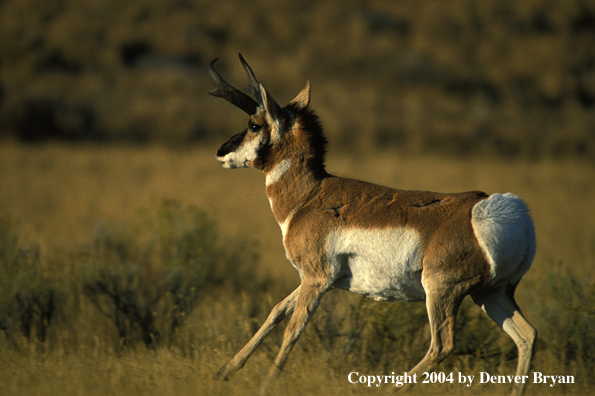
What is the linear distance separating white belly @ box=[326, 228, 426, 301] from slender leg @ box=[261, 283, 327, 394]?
0.84 ft

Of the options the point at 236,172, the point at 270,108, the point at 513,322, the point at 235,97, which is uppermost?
the point at 235,97

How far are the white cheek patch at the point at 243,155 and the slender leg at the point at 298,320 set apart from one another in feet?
4.17

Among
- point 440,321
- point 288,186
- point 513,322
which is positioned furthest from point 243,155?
point 513,322

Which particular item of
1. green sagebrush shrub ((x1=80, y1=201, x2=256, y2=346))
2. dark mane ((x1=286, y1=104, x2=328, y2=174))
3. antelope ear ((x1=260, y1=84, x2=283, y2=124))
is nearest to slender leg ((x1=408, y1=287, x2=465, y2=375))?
dark mane ((x1=286, y1=104, x2=328, y2=174))

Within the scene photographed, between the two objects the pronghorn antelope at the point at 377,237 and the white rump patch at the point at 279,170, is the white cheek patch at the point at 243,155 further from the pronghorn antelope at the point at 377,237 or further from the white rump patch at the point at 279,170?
the white rump patch at the point at 279,170

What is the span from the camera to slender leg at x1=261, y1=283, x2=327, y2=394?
479 cm

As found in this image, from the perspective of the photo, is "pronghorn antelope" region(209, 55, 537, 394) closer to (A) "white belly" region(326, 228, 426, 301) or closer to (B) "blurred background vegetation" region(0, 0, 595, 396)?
(A) "white belly" region(326, 228, 426, 301)

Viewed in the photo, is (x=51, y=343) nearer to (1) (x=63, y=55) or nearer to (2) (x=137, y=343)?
(2) (x=137, y=343)

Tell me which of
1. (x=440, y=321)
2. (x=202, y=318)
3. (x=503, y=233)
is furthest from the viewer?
(x=202, y=318)

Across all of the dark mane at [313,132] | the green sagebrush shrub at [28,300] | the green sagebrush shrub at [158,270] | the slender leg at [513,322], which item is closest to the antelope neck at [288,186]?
the dark mane at [313,132]

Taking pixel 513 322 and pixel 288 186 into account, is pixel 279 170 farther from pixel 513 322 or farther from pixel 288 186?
pixel 513 322

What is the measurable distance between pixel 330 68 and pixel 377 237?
33.0 metres

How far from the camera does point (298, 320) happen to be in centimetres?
480

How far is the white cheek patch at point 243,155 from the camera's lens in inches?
208
